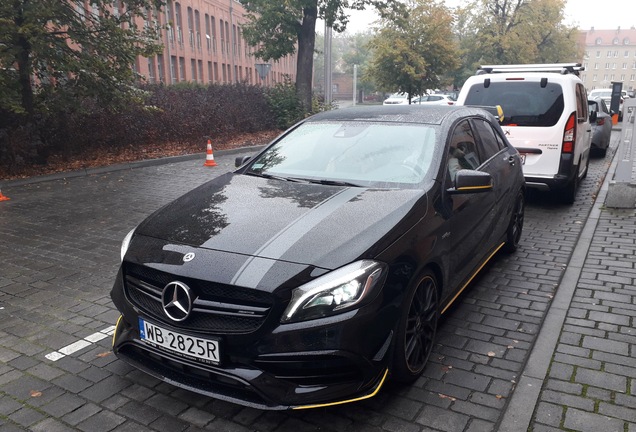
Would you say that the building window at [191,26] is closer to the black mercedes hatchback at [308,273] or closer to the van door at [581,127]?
the van door at [581,127]

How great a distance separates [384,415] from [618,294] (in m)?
3.02

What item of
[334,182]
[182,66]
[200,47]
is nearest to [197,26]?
[200,47]

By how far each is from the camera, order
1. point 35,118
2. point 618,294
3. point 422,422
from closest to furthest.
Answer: point 422,422, point 618,294, point 35,118

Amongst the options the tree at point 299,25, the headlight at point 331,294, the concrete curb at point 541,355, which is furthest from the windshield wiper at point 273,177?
the tree at point 299,25

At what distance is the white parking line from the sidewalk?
9.76 ft

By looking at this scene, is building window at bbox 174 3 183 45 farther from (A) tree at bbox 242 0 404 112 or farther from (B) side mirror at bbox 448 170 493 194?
(B) side mirror at bbox 448 170 493 194

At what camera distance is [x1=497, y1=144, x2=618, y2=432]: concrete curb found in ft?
10.1

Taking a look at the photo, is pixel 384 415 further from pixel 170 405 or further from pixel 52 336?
pixel 52 336

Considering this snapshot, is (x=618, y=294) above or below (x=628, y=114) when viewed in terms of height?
below

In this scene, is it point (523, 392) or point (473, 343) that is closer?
point (523, 392)

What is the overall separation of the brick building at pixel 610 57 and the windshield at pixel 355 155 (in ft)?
508

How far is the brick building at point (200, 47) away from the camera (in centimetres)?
3941

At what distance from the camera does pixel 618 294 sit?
489cm

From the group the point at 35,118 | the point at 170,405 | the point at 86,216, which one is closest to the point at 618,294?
the point at 170,405
